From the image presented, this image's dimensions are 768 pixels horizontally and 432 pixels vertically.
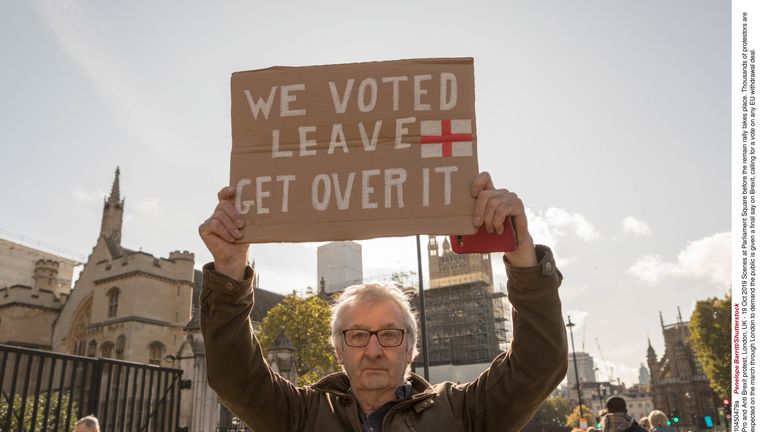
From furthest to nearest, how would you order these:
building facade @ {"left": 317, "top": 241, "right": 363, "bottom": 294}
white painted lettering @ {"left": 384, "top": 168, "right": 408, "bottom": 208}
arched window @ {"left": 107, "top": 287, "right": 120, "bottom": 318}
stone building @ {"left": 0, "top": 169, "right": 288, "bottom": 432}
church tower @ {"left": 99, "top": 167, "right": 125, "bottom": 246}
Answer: building facade @ {"left": 317, "top": 241, "right": 363, "bottom": 294} < church tower @ {"left": 99, "top": 167, "right": 125, "bottom": 246} < arched window @ {"left": 107, "top": 287, "right": 120, "bottom": 318} < stone building @ {"left": 0, "top": 169, "right": 288, "bottom": 432} < white painted lettering @ {"left": 384, "top": 168, "right": 408, "bottom": 208}

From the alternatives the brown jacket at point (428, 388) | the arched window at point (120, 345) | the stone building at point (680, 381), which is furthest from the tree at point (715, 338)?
the brown jacket at point (428, 388)

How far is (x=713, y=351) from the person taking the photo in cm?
4894

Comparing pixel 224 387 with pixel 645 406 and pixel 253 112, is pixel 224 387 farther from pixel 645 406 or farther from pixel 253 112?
pixel 645 406

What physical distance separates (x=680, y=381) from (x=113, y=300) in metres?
81.8

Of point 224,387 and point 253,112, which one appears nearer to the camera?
point 224,387

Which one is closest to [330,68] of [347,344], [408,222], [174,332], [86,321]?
[408,222]

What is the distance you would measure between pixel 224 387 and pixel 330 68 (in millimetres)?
1711

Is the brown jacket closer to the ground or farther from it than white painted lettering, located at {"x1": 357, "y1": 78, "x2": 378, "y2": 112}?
closer to the ground

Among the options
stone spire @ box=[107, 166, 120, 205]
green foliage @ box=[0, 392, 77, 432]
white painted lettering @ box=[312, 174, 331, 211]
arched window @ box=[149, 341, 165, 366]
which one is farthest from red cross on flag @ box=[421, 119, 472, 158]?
stone spire @ box=[107, 166, 120, 205]

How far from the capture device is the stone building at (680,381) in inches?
3214

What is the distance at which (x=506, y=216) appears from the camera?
8.39 feet

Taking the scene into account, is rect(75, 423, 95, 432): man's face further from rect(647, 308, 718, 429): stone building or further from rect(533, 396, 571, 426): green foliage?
rect(647, 308, 718, 429): stone building

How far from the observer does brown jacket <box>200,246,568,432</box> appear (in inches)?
99.9

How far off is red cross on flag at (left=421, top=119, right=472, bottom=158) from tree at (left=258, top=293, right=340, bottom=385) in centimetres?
3325
